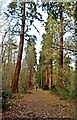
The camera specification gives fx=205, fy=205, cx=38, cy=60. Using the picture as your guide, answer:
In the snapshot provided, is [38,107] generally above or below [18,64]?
below

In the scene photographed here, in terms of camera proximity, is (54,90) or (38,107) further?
(54,90)

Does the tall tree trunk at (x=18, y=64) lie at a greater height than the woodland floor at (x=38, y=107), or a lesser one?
greater

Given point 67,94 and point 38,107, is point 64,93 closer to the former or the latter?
point 67,94

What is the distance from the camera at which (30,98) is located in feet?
5.81

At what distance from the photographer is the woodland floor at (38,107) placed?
1.68 metres

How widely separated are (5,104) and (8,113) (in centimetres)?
8

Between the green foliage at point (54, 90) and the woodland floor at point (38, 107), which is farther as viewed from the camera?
the green foliage at point (54, 90)

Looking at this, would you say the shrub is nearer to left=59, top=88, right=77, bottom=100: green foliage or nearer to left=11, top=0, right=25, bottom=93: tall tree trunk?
left=59, top=88, right=77, bottom=100: green foliage

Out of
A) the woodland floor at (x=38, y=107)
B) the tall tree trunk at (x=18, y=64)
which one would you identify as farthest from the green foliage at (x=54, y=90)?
the tall tree trunk at (x=18, y=64)

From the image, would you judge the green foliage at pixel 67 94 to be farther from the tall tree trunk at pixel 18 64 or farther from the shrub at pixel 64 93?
the tall tree trunk at pixel 18 64

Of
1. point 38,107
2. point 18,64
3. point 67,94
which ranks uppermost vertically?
point 18,64

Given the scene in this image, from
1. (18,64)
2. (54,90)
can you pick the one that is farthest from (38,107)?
(18,64)

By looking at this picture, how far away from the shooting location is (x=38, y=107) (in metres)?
1.72

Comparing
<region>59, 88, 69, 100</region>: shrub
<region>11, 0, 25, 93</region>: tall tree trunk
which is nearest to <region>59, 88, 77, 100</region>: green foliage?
<region>59, 88, 69, 100</region>: shrub
